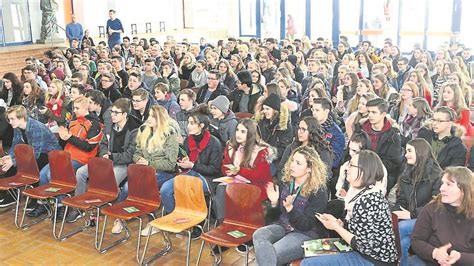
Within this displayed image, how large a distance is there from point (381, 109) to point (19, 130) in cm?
409

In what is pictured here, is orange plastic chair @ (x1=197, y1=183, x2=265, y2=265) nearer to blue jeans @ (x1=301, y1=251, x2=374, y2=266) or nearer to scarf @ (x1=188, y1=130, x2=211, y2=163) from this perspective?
blue jeans @ (x1=301, y1=251, x2=374, y2=266)

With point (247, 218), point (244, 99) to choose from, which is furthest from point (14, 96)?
point (247, 218)

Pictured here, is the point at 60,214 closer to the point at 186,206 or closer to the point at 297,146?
the point at 186,206

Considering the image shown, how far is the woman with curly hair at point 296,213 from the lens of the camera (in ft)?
12.5

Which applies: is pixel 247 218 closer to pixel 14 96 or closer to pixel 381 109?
pixel 381 109

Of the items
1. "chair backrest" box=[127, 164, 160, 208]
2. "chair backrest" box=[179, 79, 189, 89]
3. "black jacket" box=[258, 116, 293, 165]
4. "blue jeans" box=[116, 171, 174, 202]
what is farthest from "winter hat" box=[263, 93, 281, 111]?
"chair backrest" box=[179, 79, 189, 89]

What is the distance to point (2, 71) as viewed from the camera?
1352 cm

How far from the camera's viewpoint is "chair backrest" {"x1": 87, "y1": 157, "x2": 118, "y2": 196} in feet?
17.0

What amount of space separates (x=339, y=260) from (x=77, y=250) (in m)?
2.67

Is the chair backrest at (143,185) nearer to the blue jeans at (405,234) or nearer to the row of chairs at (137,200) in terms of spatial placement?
the row of chairs at (137,200)

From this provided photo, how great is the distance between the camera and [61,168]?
552cm

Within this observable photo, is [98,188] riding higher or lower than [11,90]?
lower

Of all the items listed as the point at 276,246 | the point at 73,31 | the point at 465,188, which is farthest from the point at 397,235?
the point at 73,31

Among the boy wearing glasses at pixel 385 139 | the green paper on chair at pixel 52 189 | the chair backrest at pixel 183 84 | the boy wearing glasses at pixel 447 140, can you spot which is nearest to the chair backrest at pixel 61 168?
the green paper on chair at pixel 52 189
